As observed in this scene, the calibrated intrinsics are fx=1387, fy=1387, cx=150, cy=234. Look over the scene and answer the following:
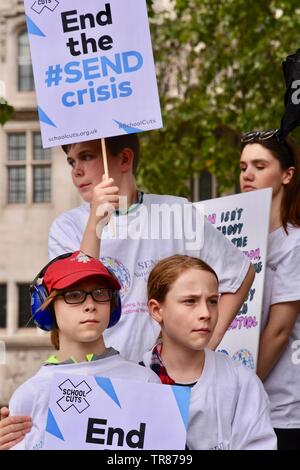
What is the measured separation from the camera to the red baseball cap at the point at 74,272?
3846mm

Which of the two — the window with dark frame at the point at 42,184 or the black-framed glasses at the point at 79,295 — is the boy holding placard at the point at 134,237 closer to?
the black-framed glasses at the point at 79,295

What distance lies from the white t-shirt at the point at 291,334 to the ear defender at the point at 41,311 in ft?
3.36

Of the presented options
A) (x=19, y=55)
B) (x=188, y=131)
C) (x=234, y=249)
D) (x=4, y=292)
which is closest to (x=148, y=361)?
(x=234, y=249)

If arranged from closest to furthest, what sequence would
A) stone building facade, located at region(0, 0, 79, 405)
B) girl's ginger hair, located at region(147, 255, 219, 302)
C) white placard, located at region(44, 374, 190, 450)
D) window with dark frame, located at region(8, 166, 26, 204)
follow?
white placard, located at region(44, 374, 190, 450) < girl's ginger hair, located at region(147, 255, 219, 302) < stone building facade, located at region(0, 0, 79, 405) < window with dark frame, located at region(8, 166, 26, 204)

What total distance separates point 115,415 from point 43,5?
1.34 m

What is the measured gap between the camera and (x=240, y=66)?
570 inches

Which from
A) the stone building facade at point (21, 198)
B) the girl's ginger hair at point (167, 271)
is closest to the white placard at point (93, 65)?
the girl's ginger hair at point (167, 271)

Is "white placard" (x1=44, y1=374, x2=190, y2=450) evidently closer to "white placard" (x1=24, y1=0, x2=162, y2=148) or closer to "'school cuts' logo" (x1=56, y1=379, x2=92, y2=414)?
"'school cuts' logo" (x1=56, y1=379, x2=92, y2=414)

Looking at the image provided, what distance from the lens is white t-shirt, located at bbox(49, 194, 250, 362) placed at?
421cm

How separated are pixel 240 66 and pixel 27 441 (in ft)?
36.2

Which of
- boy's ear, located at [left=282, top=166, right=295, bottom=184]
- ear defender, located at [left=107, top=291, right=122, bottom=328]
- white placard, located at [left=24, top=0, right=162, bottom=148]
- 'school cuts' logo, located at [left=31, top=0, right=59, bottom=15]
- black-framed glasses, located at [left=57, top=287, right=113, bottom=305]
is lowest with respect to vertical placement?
ear defender, located at [left=107, top=291, right=122, bottom=328]

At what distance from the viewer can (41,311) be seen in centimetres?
388

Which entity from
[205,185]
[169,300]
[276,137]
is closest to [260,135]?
[276,137]

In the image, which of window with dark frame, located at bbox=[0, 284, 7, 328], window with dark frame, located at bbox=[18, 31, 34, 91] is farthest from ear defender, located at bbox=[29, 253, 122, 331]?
window with dark frame, located at bbox=[18, 31, 34, 91]
